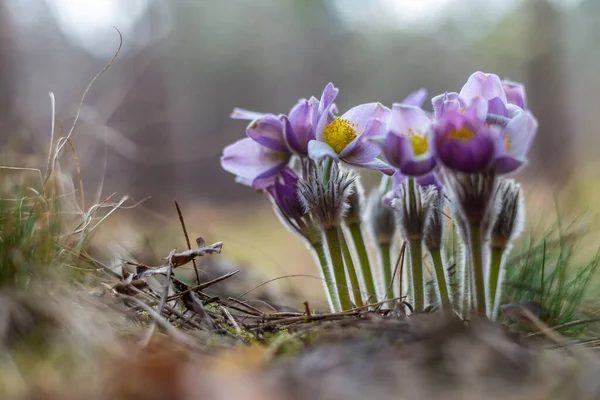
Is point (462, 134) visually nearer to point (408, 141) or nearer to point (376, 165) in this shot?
point (408, 141)

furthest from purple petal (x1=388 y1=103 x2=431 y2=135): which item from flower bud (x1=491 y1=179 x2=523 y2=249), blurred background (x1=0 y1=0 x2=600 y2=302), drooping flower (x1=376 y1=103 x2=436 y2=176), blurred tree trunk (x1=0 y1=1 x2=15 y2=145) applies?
blurred background (x1=0 y1=0 x2=600 y2=302)

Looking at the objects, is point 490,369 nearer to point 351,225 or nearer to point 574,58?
point 351,225

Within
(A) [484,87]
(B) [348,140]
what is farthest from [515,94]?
(B) [348,140]

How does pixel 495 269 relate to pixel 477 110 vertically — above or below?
below

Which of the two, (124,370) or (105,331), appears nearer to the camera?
(124,370)

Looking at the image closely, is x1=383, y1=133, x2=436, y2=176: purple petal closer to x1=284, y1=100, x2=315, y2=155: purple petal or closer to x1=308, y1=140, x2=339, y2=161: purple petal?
x1=308, y1=140, x2=339, y2=161: purple petal

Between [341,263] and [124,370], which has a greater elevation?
[124,370]

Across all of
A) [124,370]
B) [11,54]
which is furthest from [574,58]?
[124,370]

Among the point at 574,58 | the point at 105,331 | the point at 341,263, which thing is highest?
the point at 105,331
